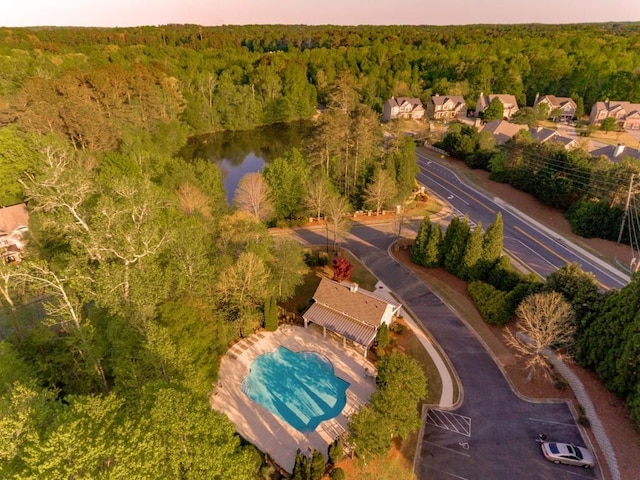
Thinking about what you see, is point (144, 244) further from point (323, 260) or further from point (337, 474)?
point (323, 260)

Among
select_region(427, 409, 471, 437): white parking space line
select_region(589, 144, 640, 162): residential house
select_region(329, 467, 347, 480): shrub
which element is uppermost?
select_region(589, 144, 640, 162): residential house

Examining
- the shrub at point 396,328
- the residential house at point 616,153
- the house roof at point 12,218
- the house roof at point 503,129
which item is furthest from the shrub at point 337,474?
the house roof at point 503,129

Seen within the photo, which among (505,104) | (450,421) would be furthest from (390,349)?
(505,104)

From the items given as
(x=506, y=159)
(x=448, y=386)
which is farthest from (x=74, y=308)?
(x=506, y=159)

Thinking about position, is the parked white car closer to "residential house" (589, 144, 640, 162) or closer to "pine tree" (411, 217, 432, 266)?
"pine tree" (411, 217, 432, 266)

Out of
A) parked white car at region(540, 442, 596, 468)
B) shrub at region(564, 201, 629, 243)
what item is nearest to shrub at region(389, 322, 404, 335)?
parked white car at region(540, 442, 596, 468)
